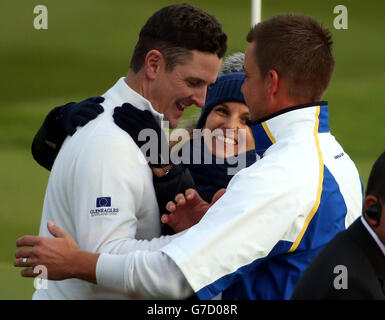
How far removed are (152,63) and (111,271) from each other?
3.01ft

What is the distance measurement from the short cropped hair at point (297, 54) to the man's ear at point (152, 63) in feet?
1.73

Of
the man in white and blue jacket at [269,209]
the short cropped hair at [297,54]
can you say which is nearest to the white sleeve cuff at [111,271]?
the man in white and blue jacket at [269,209]

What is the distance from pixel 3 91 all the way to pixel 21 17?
1244 mm

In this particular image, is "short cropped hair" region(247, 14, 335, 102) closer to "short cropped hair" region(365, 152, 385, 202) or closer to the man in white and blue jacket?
the man in white and blue jacket

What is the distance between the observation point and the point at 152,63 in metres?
2.99

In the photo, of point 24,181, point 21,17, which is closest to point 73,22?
point 21,17

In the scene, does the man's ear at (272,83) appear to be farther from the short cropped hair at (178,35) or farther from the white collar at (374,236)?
the white collar at (374,236)

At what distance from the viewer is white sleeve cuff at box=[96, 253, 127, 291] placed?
7.80 ft

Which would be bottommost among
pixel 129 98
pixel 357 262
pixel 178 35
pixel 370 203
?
pixel 357 262

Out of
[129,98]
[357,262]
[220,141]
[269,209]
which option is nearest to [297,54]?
[269,209]

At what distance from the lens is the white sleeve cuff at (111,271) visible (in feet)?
7.80

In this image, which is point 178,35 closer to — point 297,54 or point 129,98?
point 129,98

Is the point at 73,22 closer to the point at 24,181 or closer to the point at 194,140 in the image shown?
the point at 24,181

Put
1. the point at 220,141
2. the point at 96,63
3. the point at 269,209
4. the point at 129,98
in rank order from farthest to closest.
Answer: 1. the point at 96,63
2. the point at 220,141
3. the point at 129,98
4. the point at 269,209
